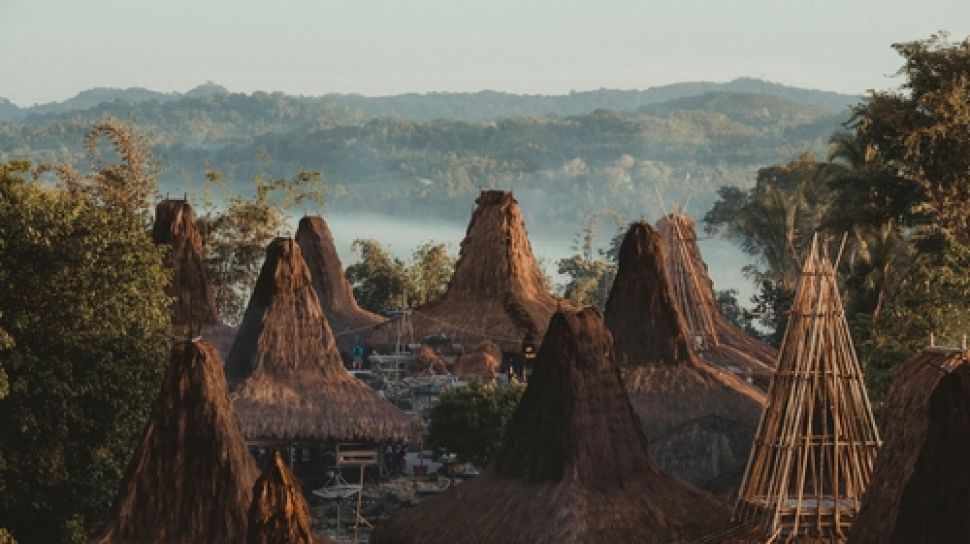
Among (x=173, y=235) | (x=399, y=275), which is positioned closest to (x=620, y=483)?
(x=173, y=235)

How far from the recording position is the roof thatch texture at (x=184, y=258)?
140 feet

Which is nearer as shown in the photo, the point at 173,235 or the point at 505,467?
the point at 505,467

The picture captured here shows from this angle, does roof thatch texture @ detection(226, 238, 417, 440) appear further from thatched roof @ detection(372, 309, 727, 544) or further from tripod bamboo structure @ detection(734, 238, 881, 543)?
tripod bamboo structure @ detection(734, 238, 881, 543)

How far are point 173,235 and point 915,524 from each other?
28213 mm

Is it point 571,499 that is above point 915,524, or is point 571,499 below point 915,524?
below

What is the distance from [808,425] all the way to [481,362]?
2202 centimetres

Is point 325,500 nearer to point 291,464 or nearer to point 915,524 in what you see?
point 291,464

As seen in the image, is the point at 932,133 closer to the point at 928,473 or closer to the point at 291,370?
the point at 291,370

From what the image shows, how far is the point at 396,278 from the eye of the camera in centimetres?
6378

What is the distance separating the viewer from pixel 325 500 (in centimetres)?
3784

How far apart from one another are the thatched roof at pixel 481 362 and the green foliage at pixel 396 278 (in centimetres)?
1649

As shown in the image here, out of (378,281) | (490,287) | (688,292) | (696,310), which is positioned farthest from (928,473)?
(378,281)

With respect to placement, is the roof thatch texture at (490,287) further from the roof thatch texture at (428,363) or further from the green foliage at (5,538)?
the green foliage at (5,538)

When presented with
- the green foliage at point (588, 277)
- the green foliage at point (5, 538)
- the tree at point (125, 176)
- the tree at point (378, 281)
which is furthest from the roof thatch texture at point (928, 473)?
the green foliage at point (588, 277)
